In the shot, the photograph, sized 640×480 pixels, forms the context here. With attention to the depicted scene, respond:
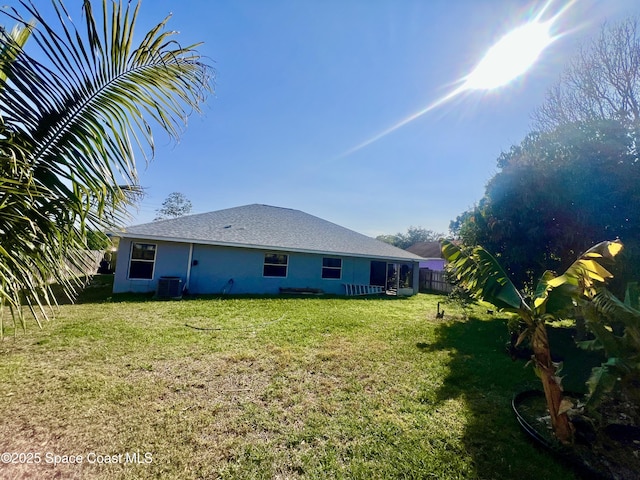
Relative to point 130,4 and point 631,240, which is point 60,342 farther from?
point 631,240

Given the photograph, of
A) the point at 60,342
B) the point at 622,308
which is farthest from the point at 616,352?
the point at 60,342

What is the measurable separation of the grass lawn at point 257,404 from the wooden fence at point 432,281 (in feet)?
45.3

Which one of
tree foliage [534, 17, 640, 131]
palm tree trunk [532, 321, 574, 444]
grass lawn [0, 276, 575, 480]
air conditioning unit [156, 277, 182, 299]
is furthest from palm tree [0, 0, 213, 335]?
tree foliage [534, 17, 640, 131]

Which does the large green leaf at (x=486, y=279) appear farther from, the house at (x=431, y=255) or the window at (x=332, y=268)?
the house at (x=431, y=255)

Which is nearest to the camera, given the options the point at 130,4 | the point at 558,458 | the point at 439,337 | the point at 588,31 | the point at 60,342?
the point at 130,4

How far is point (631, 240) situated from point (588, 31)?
7.08 metres

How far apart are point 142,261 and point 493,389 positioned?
13485mm

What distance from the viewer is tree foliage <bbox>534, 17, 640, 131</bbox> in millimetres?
8445

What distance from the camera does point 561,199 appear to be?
6934 mm

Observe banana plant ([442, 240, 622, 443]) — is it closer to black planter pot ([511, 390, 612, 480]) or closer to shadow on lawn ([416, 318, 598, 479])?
black planter pot ([511, 390, 612, 480])

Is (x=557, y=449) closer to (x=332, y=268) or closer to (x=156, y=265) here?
(x=332, y=268)

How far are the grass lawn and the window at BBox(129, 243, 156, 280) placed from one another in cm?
498

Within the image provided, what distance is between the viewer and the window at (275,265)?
14414mm

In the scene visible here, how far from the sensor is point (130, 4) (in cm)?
200
